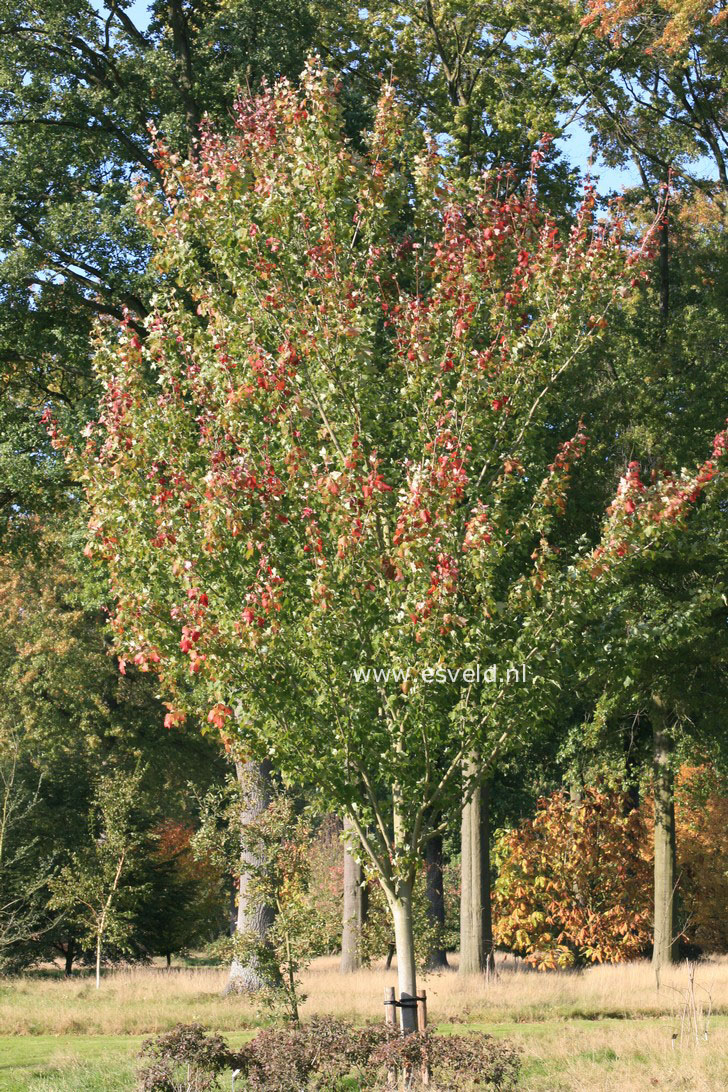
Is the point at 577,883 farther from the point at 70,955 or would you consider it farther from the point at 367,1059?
the point at 367,1059

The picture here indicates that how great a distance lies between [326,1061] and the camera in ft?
28.4

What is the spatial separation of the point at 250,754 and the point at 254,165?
5.22 metres

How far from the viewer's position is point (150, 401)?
9734mm

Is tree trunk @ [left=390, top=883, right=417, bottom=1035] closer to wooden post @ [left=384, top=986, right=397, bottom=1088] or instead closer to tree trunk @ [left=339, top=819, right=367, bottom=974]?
wooden post @ [left=384, top=986, right=397, bottom=1088]

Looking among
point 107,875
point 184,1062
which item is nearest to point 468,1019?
point 184,1062

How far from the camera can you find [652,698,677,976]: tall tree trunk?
65.4ft

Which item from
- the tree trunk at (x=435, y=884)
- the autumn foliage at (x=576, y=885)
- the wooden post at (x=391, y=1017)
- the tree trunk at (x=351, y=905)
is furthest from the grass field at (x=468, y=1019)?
the autumn foliage at (x=576, y=885)

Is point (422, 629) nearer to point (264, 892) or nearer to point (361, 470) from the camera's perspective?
point (361, 470)

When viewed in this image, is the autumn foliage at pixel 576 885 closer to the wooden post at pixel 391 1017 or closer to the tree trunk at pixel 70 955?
the tree trunk at pixel 70 955

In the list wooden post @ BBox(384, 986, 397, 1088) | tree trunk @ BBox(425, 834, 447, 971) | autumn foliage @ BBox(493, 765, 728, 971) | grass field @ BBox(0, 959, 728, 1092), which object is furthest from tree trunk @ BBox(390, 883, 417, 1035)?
autumn foliage @ BBox(493, 765, 728, 971)

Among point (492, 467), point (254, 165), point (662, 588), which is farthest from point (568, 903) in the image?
point (254, 165)

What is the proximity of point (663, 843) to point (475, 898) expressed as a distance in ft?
14.2

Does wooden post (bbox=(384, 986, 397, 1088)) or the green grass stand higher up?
wooden post (bbox=(384, 986, 397, 1088))

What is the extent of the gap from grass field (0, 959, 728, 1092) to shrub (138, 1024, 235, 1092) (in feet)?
2.04
